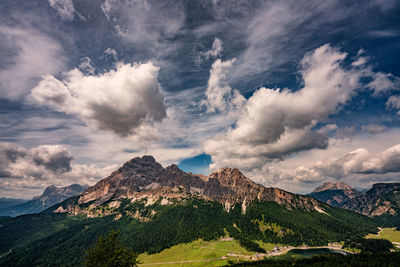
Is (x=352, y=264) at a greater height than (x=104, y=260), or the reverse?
(x=104, y=260)

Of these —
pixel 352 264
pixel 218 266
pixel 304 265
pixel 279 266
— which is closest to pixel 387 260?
pixel 352 264

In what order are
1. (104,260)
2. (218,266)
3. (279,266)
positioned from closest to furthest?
(104,260), (279,266), (218,266)

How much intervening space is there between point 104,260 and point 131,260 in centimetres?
713

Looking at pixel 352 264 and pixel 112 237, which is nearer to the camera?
pixel 112 237

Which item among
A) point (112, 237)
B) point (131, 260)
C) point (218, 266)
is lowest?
point (218, 266)

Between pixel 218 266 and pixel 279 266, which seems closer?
pixel 279 266

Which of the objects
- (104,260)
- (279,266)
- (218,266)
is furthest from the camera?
(218,266)

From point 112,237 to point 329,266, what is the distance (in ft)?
729

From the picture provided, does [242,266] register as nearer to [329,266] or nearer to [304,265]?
[304,265]

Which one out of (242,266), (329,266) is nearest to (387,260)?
(329,266)

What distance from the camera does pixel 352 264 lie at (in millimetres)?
193625

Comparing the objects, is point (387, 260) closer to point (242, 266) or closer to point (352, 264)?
point (352, 264)

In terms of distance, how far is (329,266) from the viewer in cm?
18475

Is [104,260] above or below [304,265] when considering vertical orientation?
above
